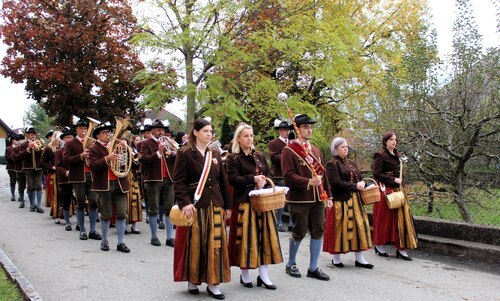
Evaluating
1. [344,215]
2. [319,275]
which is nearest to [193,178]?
[319,275]

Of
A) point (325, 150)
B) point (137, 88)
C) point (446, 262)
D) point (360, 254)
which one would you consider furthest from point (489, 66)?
point (137, 88)

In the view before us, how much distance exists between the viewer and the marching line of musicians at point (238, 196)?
5.79 metres

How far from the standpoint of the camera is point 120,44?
17.8 meters

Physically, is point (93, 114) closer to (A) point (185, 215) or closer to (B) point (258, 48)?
(B) point (258, 48)

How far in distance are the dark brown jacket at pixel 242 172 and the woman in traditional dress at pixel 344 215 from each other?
1.43 metres

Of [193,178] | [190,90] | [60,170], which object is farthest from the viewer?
[190,90]

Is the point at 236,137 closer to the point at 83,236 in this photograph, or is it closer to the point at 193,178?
the point at 193,178

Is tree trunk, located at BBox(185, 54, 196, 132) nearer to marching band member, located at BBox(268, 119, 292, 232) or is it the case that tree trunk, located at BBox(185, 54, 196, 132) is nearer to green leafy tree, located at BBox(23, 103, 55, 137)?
marching band member, located at BBox(268, 119, 292, 232)

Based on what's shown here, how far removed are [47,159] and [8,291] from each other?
739 cm

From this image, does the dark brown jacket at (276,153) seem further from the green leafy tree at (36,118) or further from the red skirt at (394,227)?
the green leafy tree at (36,118)

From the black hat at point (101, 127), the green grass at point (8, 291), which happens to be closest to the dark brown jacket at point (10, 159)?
the black hat at point (101, 127)

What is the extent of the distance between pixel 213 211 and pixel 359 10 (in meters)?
16.7

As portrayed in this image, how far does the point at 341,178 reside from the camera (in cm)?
742

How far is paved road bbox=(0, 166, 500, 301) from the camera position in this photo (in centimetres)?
600
